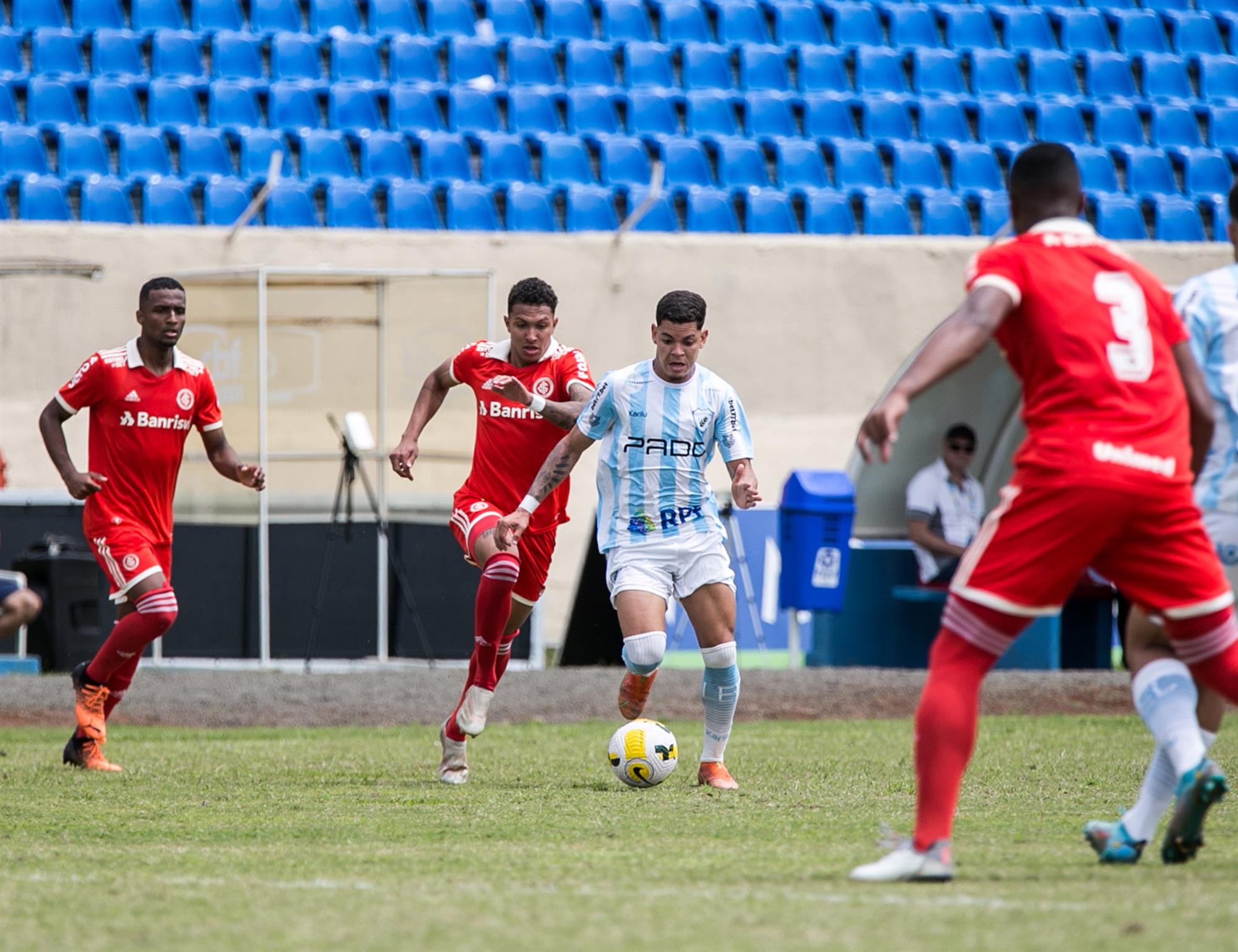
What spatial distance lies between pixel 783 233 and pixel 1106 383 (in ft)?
47.8

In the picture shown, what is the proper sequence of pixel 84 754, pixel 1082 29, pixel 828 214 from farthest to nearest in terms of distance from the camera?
pixel 1082 29
pixel 828 214
pixel 84 754

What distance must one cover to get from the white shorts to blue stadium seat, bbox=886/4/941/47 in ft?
50.8

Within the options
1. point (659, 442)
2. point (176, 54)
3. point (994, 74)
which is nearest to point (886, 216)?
point (994, 74)

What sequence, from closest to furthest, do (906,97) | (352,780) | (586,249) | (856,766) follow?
1. (352,780)
2. (856,766)
3. (586,249)
4. (906,97)

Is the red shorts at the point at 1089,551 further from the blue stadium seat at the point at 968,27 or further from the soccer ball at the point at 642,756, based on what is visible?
the blue stadium seat at the point at 968,27

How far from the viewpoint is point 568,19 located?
20688mm

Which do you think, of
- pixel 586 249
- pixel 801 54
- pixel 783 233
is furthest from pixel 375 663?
pixel 801 54

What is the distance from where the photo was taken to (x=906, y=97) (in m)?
20.8

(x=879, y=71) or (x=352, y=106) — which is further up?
(x=879, y=71)

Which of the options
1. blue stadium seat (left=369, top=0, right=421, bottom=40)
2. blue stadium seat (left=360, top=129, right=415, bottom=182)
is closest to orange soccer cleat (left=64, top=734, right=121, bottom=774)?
blue stadium seat (left=360, top=129, right=415, bottom=182)

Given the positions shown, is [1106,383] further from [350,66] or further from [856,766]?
[350,66]

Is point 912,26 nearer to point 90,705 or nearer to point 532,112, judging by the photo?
point 532,112

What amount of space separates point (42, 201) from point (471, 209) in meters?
4.28

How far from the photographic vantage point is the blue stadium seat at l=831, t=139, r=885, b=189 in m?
19.8
